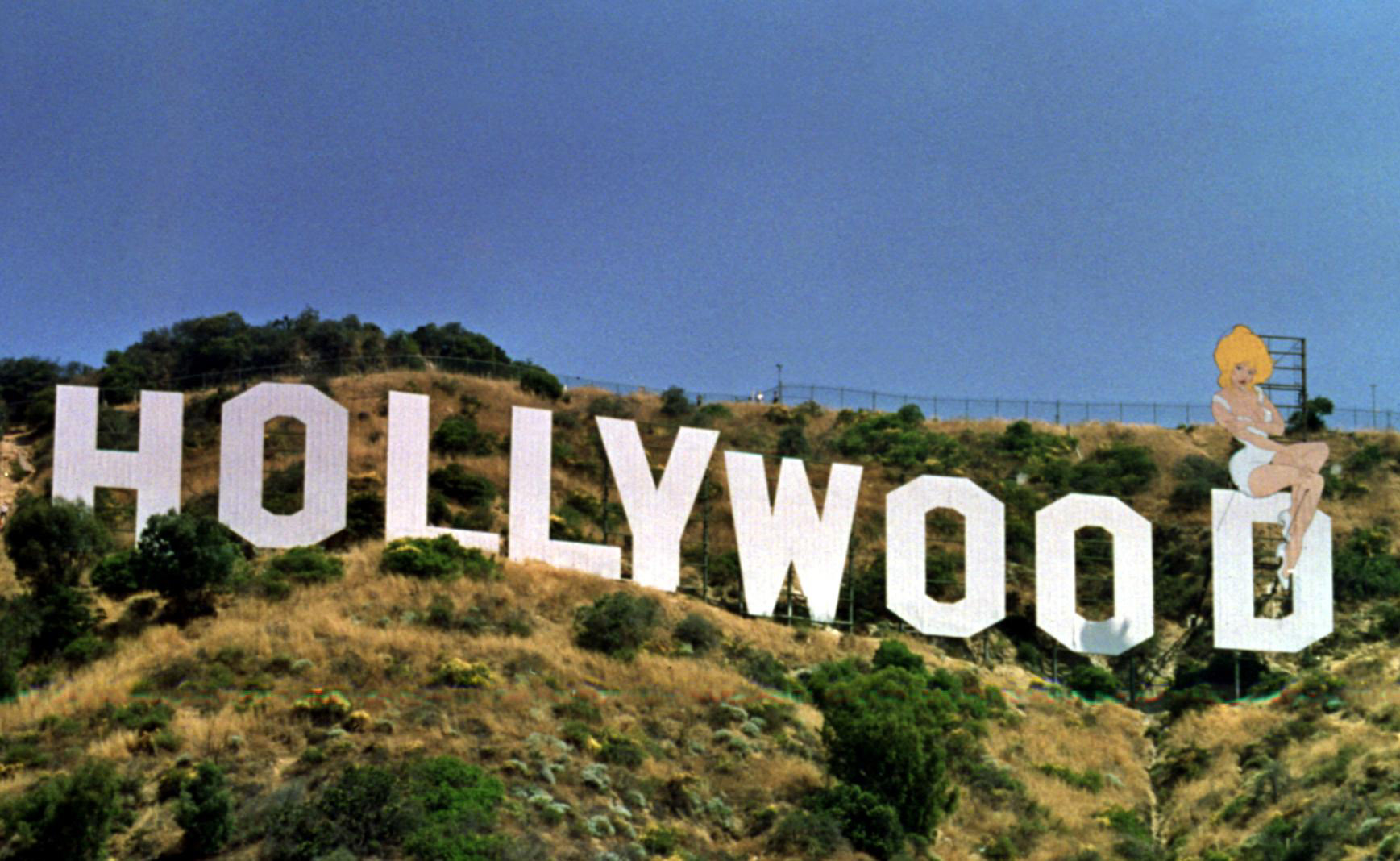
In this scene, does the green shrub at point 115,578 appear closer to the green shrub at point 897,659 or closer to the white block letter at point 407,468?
the white block letter at point 407,468

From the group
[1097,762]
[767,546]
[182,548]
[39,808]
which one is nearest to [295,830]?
[39,808]

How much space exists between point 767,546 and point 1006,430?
2634 centimetres

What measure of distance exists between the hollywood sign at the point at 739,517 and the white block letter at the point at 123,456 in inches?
1.3

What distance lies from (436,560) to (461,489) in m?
7.22

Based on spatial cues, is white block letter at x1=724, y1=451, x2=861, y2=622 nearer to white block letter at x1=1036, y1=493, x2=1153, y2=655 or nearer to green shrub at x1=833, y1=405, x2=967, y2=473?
white block letter at x1=1036, y1=493, x2=1153, y2=655

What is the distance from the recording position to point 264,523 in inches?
1275

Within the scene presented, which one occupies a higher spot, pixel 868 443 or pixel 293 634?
pixel 868 443

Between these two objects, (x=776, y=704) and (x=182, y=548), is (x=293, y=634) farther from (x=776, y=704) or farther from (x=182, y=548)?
(x=776, y=704)

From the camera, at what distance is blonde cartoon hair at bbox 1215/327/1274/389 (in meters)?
36.8

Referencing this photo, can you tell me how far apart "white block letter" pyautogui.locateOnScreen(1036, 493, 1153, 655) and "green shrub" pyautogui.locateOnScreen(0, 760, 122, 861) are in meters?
23.9

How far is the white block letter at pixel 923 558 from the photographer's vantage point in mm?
37062

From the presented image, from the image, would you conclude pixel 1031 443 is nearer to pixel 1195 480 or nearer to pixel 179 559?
pixel 1195 480

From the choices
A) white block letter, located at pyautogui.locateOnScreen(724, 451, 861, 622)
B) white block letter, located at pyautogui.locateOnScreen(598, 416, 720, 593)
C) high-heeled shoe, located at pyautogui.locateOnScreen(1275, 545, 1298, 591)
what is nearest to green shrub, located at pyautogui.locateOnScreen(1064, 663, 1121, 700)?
high-heeled shoe, located at pyautogui.locateOnScreen(1275, 545, 1298, 591)

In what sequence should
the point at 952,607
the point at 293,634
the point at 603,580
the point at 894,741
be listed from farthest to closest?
the point at 952,607 < the point at 603,580 < the point at 293,634 < the point at 894,741
